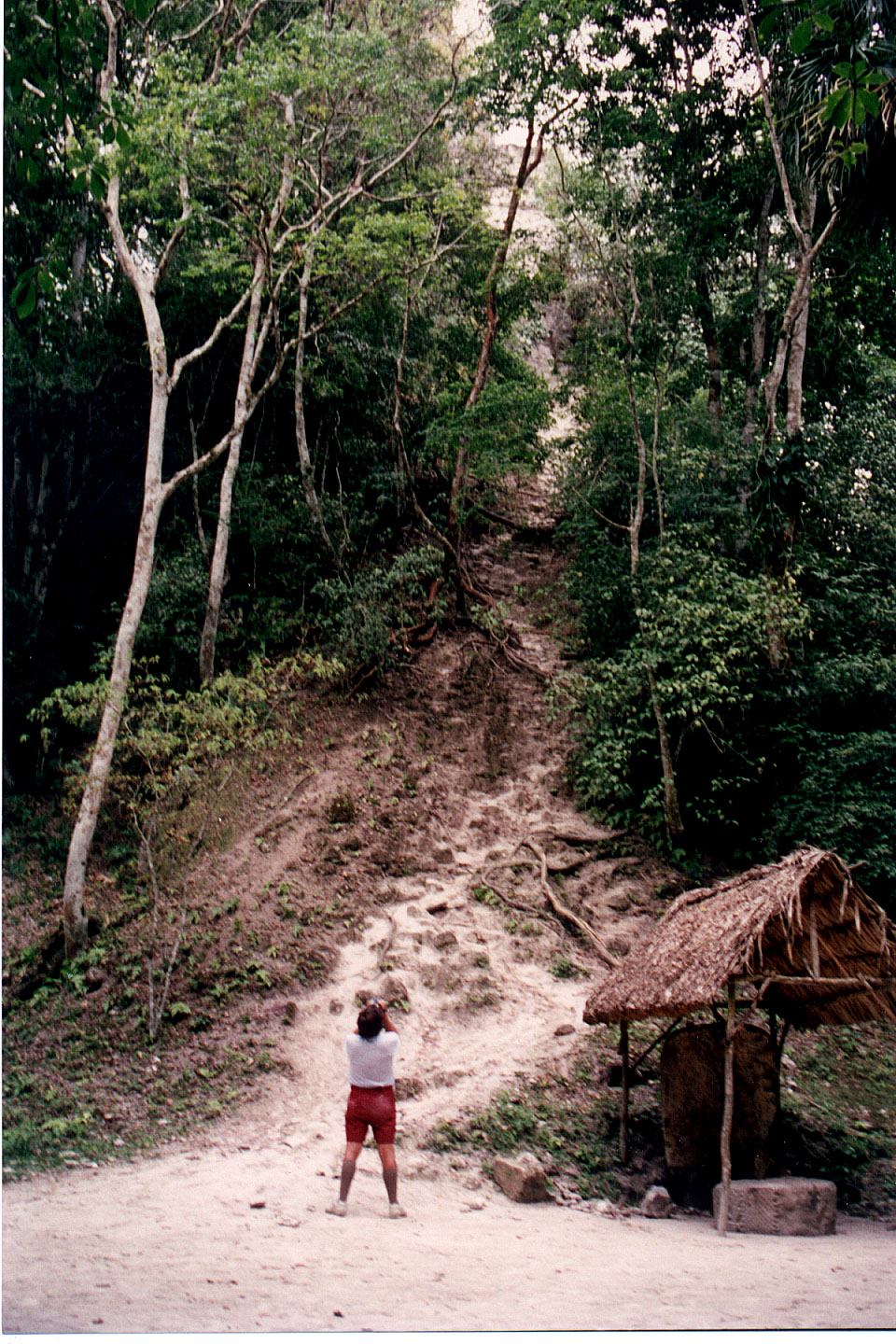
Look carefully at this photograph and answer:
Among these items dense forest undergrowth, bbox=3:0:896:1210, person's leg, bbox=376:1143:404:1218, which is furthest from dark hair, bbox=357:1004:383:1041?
dense forest undergrowth, bbox=3:0:896:1210

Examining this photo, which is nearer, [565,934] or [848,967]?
[848,967]

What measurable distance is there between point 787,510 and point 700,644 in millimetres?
1528

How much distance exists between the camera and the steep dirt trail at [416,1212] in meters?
3.56

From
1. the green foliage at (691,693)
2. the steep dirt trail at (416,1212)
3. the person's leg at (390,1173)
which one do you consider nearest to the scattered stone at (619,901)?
the steep dirt trail at (416,1212)

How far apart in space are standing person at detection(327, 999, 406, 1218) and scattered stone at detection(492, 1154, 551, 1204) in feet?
3.37

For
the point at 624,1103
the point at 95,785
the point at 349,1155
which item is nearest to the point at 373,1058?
the point at 349,1155

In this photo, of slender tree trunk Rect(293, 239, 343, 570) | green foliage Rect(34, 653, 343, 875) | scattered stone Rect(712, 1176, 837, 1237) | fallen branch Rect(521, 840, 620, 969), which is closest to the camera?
scattered stone Rect(712, 1176, 837, 1237)

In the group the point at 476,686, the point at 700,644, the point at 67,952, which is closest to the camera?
the point at 67,952

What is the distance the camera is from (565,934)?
7273mm

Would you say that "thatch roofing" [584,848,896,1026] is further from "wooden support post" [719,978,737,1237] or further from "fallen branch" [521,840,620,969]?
"fallen branch" [521,840,620,969]

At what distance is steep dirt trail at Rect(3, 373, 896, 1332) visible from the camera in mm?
3562

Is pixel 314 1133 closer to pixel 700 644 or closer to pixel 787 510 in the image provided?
pixel 700 644

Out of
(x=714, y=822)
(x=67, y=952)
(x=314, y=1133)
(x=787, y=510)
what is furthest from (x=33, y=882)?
(x=787, y=510)

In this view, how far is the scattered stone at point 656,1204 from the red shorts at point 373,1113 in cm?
174
